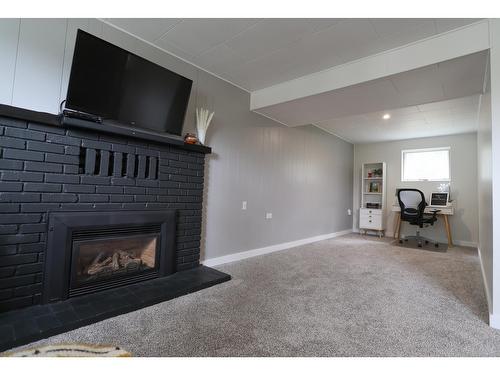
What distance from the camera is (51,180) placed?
69.3 inches

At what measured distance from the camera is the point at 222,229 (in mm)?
3064

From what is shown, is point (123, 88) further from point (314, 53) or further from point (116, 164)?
point (314, 53)

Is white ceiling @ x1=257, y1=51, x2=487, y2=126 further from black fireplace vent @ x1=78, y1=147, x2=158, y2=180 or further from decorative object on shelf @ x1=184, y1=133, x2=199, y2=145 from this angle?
black fireplace vent @ x1=78, y1=147, x2=158, y2=180

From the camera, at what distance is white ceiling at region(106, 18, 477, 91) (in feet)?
6.62

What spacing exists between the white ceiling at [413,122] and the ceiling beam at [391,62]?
5.65 ft

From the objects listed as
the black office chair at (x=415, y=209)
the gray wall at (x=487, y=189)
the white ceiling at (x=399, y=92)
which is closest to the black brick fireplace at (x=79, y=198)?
the white ceiling at (x=399, y=92)

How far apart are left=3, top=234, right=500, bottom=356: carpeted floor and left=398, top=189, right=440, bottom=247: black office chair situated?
5.69ft

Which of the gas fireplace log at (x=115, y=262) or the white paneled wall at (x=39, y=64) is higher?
the white paneled wall at (x=39, y=64)

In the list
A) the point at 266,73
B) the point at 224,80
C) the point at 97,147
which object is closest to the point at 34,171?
the point at 97,147

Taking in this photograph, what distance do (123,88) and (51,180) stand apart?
891 mm

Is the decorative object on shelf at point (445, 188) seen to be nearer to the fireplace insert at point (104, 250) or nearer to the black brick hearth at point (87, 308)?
the black brick hearth at point (87, 308)

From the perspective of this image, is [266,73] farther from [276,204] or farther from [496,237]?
[496,237]

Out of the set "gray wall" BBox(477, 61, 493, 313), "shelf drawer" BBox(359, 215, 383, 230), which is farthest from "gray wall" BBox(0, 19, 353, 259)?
"gray wall" BBox(477, 61, 493, 313)

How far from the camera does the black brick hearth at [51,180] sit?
5.29 ft
